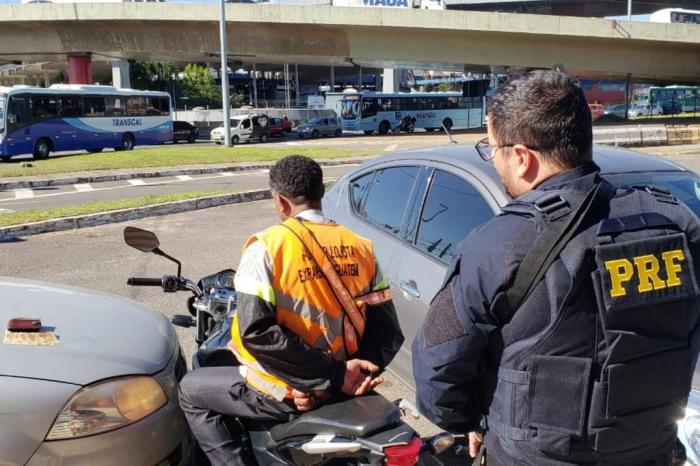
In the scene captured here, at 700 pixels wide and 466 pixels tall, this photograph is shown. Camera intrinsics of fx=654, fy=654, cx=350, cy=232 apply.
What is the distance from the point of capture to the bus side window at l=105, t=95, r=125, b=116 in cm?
3341

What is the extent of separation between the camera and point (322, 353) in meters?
2.34

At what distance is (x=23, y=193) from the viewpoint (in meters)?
15.6

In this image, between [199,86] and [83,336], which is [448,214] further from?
[199,86]

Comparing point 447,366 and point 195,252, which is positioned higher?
point 447,366

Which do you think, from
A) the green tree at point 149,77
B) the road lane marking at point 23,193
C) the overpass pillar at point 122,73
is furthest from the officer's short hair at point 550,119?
the green tree at point 149,77

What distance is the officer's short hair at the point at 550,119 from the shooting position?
1710mm

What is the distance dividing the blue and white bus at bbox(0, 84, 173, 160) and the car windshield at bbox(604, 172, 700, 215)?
29489 millimetres

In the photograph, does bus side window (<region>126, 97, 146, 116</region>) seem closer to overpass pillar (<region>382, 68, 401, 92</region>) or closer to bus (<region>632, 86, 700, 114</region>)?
overpass pillar (<region>382, 68, 401, 92</region>)

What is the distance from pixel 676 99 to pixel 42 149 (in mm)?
50546

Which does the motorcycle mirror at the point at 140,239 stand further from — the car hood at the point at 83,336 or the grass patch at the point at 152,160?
the grass patch at the point at 152,160

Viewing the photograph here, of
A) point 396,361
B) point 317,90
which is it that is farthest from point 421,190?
point 317,90

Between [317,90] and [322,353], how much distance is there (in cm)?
9675

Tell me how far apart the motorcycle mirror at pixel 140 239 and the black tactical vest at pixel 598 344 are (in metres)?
2.01

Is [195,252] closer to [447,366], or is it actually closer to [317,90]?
[447,366]
